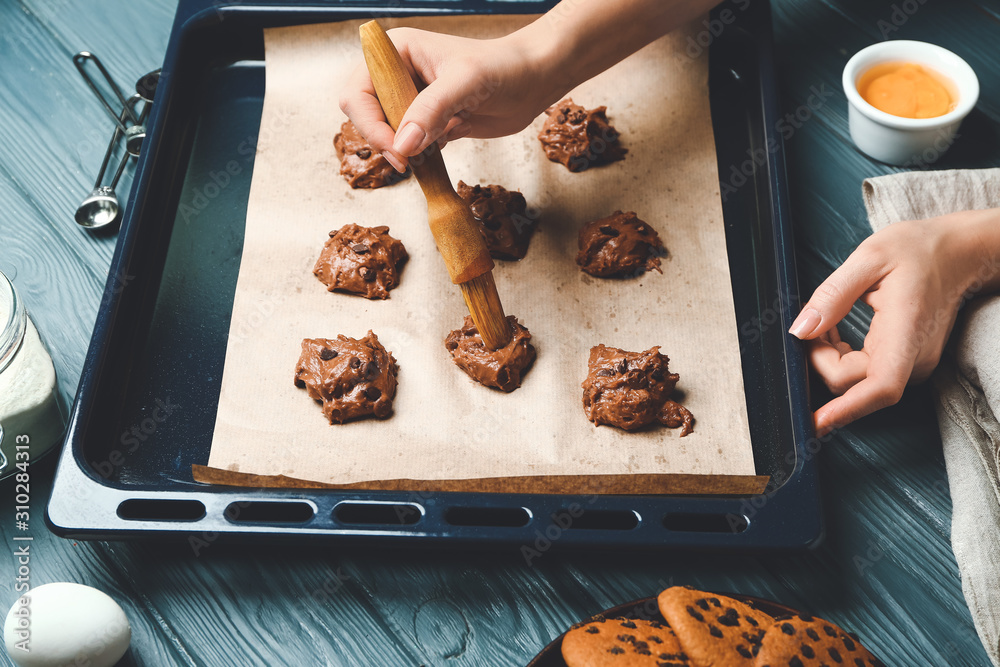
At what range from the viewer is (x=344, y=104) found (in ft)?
5.01

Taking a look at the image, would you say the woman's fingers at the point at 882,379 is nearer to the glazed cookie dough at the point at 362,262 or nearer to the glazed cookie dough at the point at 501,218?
the glazed cookie dough at the point at 501,218

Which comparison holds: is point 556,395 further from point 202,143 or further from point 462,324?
point 202,143

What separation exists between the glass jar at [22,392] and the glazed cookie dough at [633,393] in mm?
938

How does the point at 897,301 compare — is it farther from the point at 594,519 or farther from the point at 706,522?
the point at 594,519

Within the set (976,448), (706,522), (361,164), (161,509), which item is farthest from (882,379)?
(161,509)

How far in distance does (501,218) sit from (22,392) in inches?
35.7

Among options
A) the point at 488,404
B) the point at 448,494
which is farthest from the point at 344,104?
the point at 448,494

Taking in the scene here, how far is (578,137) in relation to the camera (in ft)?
5.66

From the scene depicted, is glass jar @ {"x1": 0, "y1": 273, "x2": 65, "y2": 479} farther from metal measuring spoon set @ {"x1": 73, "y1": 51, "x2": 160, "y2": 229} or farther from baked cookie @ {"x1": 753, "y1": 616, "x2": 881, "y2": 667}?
baked cookie @ {"x1": 753, "y1": 616, "x2": 881, "y2": 667}

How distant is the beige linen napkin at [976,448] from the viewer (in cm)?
132

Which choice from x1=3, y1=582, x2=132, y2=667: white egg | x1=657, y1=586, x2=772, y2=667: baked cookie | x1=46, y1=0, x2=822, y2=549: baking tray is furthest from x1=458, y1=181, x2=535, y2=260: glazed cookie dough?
x1=3, y1=582, x2=132, y2=667: white egg

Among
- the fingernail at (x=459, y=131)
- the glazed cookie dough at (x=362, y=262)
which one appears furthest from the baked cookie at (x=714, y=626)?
the fingernail at (x=459, y=131)

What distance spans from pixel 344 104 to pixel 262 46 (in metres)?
0.53

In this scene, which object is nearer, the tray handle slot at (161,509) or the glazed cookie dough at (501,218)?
the tray handle slot at (161,509)
